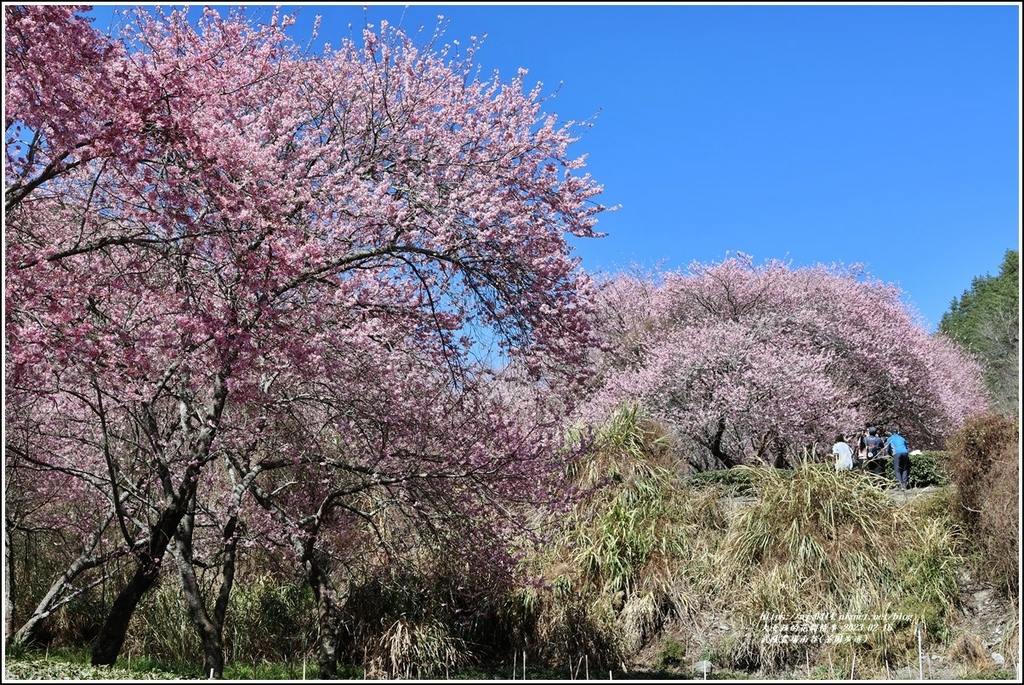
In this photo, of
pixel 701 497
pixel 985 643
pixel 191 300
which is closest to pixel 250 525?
pixel 191 300

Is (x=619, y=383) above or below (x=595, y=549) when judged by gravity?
above

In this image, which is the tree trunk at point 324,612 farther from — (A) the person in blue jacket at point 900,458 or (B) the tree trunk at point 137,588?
(A) the person in blue jacket at point 900,458

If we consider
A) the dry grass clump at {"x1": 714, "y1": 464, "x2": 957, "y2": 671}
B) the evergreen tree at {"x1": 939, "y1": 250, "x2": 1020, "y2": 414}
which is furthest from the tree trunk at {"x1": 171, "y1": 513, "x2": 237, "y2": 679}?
the evergreen tree at {"x1": 939, "y1": 250, "x2": 1020, "y2": 414}

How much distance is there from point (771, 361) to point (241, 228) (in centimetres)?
1200

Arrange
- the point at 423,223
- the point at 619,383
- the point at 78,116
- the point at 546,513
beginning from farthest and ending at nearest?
the point at 619,383 → the point at 546,513 → the point at 423,223 → the point at 78,116

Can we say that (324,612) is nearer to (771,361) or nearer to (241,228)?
(241,228)

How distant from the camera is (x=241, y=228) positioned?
4945 mm

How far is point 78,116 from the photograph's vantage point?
15.4ft

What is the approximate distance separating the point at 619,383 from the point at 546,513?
25.5 feet

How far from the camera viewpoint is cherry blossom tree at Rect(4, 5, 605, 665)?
15.3ft

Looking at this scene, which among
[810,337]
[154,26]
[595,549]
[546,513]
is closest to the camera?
[154,26]

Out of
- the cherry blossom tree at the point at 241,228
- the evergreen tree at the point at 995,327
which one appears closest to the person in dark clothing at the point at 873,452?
the cherry blossom tree at the point at 241,228

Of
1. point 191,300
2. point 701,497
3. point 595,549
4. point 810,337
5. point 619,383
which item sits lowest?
point 595,549

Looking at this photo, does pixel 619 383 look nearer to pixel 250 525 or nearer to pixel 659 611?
pixel 659 611
